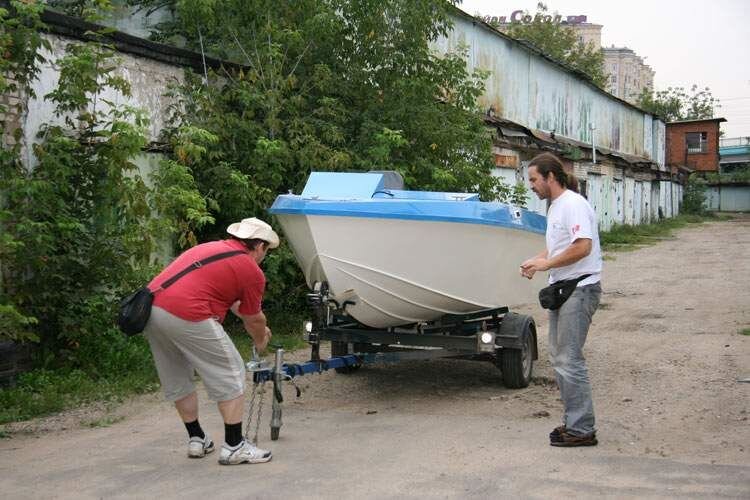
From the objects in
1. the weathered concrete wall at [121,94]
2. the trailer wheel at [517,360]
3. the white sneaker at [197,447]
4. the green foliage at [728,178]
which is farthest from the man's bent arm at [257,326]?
the green foliage at [728,178]

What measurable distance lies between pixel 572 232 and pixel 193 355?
259 cm

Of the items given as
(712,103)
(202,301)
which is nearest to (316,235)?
(202,301)

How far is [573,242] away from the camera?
19.5ft

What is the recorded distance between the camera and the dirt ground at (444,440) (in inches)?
205

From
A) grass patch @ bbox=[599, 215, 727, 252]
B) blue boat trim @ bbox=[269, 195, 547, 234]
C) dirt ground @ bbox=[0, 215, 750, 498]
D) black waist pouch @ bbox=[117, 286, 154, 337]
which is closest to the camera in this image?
dirt ground @ bbox=[0, 215, 750, 498]

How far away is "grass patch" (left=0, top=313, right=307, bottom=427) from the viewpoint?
7363 millimetres

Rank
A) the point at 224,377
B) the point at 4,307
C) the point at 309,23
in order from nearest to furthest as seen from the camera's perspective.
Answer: the point at 224,377 < the point at 4,307 < the point at 309,23

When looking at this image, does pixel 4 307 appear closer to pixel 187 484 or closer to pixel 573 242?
pixel 187 484

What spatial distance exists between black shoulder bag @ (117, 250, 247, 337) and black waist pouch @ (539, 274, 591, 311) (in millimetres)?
2088

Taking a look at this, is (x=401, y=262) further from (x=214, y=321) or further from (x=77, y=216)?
(x=77, y=216)

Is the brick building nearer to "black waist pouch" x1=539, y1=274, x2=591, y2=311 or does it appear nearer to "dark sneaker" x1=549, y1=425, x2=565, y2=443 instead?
"black waist pouch" x1=539, y1=274, x2=591, y2=311

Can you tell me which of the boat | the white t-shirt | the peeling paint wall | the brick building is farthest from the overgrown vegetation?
the brick building

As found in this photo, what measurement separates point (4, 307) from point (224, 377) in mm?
2297

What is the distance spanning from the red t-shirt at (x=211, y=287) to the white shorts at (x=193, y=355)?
64 millimetres
